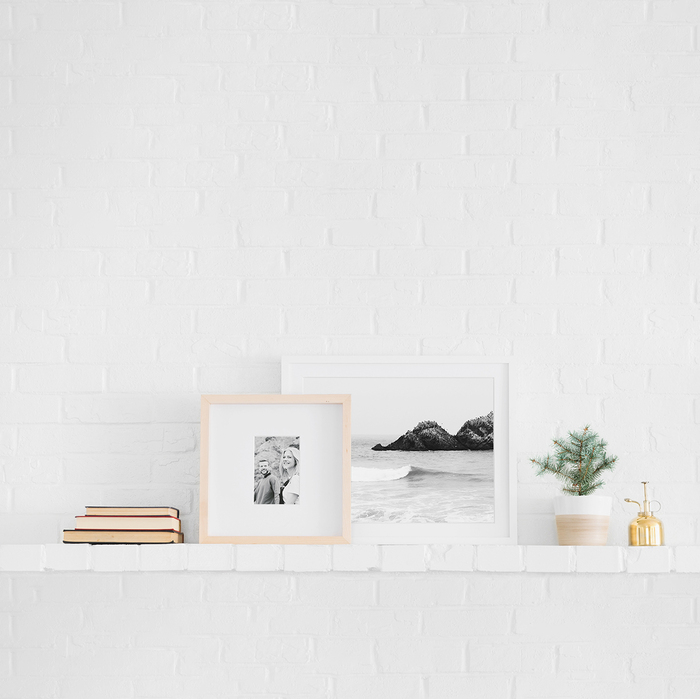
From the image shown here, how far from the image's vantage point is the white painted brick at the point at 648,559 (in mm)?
1854

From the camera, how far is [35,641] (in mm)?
2018

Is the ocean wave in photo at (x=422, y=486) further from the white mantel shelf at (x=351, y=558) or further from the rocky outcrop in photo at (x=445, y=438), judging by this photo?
the white mantel shelf at (x=351, y=558)

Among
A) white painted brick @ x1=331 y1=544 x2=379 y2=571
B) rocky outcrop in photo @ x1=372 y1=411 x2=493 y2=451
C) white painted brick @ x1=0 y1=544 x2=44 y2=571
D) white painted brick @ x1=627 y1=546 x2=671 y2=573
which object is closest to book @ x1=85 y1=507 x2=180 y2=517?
white painted brick @ x1=0 y1=544 x2=44 y2=571

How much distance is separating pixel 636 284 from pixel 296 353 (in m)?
0.76

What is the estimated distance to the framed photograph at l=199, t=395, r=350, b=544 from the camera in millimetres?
1930

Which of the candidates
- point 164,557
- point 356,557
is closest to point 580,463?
point 356,557

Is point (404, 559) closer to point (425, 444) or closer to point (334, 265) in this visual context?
point (425, 444)

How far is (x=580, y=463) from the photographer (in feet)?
6.45

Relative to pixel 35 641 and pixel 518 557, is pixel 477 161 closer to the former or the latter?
pixel 518 557

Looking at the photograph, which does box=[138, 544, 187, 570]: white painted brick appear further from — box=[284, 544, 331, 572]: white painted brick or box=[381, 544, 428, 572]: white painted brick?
box=[381, 544, 428, 572]: white painted brick

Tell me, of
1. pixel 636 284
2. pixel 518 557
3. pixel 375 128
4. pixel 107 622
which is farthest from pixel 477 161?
pixel 107 622

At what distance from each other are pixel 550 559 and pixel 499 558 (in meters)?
0.10

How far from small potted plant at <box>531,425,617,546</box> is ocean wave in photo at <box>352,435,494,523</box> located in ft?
0.42

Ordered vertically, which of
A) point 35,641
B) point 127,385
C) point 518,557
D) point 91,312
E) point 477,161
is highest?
point 477,161
